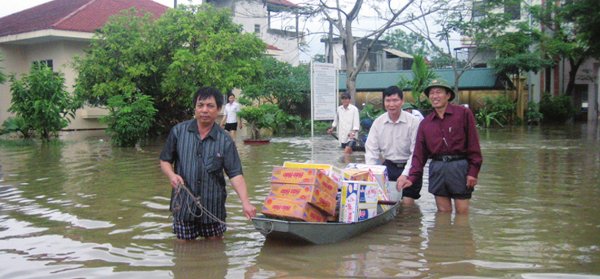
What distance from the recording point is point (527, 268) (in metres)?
4.80

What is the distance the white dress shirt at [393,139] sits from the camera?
6996 millimetres

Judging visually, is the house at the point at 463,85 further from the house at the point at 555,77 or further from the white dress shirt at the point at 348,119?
the white dress shirt at the point at 348,119

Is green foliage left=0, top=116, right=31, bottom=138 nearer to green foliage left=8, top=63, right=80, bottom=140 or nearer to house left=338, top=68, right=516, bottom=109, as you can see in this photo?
Result: green foliage left=8, top=63, right=80, bottom=140

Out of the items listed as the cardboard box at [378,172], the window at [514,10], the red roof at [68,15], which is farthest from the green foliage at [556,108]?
the cardboard box at [378,172]

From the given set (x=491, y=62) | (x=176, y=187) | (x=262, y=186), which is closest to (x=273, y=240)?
(x=176, y=187)

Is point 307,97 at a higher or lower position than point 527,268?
higher

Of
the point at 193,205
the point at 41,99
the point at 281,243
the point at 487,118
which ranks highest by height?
the point at 41,99

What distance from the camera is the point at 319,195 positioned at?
17.9 feet

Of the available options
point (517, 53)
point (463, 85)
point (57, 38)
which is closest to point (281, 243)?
point (57, 38)

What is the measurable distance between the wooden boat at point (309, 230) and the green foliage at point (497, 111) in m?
24.3

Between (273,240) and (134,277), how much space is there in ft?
4.76

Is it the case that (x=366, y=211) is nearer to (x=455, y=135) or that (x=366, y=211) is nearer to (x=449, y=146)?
A: (x=449, y=146)

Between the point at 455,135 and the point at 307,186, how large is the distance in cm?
181

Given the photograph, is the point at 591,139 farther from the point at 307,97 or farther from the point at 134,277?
the point at 134,277
